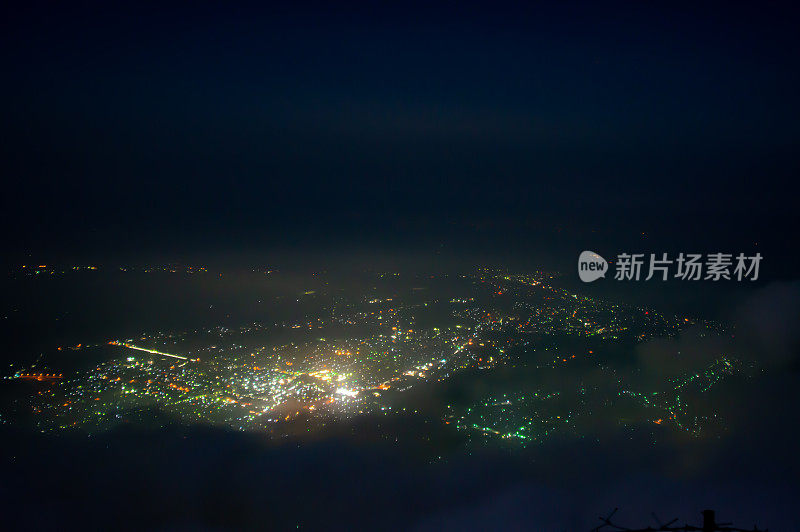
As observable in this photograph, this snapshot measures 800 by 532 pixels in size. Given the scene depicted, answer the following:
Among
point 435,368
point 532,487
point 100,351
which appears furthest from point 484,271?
point 100,351

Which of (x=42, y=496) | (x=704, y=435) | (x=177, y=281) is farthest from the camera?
(x=177, y=281)

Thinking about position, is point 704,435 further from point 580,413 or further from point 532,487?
point 532,487

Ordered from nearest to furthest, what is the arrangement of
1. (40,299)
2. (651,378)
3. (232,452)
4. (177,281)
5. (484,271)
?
(232,452)
(651,378)
(40,299)
(177,281)
(484,271)

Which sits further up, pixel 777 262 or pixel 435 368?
pixel 777 262

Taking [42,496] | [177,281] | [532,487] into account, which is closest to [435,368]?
[532,487]

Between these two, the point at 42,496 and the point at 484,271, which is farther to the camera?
the point at 484,271

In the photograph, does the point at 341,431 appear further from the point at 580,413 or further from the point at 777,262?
the point at 777,262

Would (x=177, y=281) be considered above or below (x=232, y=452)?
above

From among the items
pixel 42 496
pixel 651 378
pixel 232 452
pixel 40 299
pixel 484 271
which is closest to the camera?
pixel 42 496

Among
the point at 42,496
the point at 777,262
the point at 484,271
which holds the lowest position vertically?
the point at 42,496
